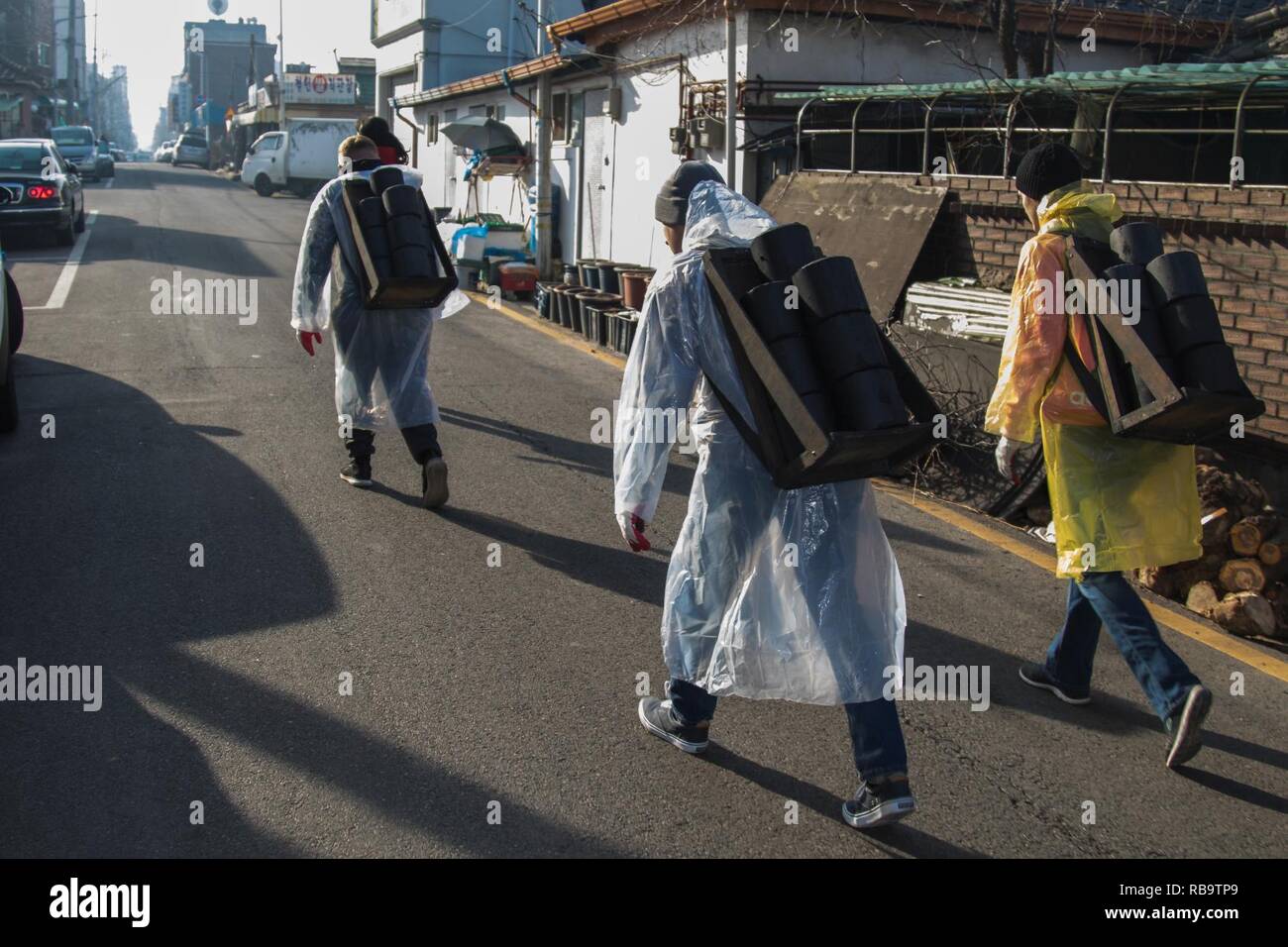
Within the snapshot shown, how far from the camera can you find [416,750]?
4.09 meters

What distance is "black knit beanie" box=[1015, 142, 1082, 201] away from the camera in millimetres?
4316

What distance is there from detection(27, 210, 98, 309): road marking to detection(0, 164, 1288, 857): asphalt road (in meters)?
5.88

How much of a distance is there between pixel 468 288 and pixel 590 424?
29.8 feet

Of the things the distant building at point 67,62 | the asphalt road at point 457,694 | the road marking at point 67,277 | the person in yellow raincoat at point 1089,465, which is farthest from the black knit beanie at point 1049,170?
the distant building at point 67,62

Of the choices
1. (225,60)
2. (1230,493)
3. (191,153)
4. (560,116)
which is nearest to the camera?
(1230,493)

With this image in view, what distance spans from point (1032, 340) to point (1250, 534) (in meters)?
2.70

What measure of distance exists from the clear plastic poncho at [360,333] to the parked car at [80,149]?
3392cm

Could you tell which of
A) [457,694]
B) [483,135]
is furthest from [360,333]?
[483,135]

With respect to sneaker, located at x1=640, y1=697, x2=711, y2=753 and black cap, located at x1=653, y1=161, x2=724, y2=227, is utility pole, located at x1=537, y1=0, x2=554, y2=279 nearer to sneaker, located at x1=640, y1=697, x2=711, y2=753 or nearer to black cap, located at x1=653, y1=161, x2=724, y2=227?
black cap, located at x1=653, y1=161, x2=724, y2=227

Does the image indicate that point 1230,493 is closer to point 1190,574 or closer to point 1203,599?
point 1190,574

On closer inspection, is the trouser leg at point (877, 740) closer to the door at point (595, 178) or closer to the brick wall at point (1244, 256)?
the brick wall at point (1244, 256)

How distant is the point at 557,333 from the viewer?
1342 centimetres

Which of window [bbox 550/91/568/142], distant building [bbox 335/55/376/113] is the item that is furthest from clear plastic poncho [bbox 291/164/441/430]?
distant building [bbox 335/55/376/113]
